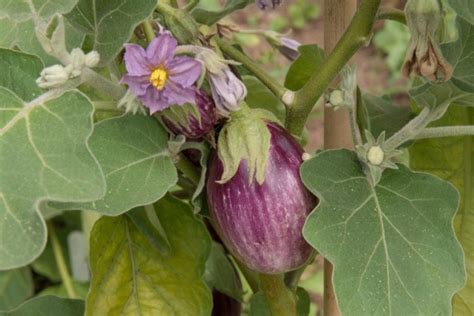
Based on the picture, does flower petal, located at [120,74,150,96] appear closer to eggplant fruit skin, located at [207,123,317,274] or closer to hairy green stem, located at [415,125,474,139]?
eggplant fruit skin, located at [207,123,317,274]

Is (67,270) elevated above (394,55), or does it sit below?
above

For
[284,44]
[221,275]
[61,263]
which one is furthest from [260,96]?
[61,263]

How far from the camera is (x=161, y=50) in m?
0.57

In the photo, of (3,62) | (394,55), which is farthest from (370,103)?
(394,55)

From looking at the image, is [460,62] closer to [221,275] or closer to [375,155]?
[375,155]

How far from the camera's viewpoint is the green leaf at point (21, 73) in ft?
1.96

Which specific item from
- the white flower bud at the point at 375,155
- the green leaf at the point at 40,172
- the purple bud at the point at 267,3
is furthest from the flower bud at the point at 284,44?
the green leaf at the point at 40,172

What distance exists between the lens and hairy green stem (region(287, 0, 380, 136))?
2.04 ft

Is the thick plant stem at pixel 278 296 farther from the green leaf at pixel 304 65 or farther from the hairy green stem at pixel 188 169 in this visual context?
the green leaf at pixel 304 65

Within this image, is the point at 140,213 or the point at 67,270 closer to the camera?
the point at 140,213

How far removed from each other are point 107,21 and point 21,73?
67mm

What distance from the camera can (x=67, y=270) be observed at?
51.6 inches

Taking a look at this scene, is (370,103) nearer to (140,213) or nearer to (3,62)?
(140,213)

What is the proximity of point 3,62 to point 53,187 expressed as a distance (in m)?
0.12
